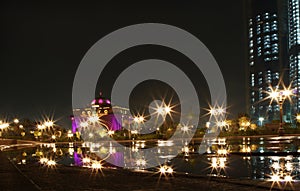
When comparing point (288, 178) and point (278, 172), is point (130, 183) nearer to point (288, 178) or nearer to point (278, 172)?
point (288, 178)

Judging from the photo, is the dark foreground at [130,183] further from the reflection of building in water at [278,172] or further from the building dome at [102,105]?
the building dome at [102,105]

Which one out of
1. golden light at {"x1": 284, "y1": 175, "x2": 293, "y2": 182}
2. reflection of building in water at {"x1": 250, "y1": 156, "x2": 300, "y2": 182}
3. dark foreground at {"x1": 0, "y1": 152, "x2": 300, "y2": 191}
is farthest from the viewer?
reflection of building in water at {"x1": 250, "y1": 156, "x2": 300, "y2": 182}

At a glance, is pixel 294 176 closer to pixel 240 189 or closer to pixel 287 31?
pixel 240 189

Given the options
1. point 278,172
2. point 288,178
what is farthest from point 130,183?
point 278,172

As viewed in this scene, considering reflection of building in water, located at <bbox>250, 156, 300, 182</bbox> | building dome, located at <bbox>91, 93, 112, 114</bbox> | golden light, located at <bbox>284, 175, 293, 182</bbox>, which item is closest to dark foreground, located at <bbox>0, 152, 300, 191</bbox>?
golden light, located at <bbox>284, 175, 293, 182</bbox>

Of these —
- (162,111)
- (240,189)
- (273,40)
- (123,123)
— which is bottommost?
(240,189)

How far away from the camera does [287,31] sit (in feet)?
630

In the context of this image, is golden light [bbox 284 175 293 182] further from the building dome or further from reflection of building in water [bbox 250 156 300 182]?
the building dome

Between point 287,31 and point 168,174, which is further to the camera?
point 287,31

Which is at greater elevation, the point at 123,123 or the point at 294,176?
the point at 123,123

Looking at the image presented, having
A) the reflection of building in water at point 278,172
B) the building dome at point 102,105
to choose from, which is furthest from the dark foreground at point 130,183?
the building dome at point 102,105

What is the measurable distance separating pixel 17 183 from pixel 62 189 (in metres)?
1.78

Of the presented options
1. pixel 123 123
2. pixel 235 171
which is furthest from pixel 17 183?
pixel 123 123

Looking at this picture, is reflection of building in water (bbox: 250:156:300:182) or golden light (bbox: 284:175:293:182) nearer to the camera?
golden light (bbox: 284:175:293:182)
